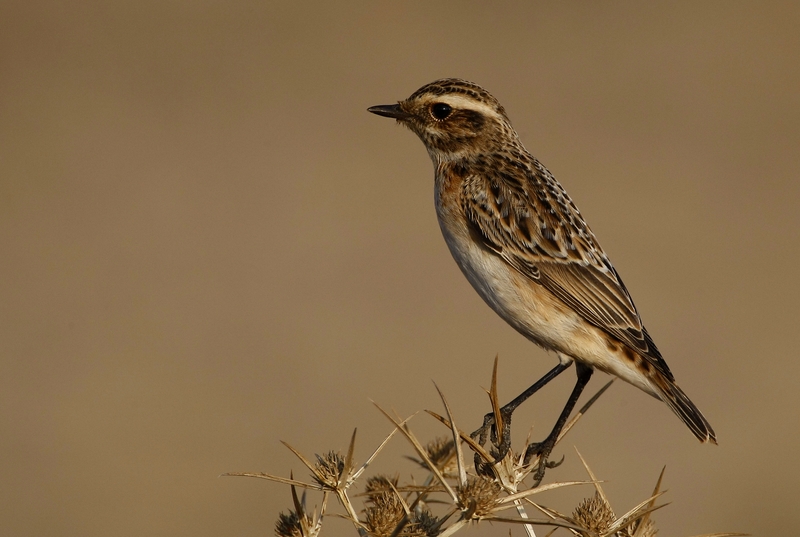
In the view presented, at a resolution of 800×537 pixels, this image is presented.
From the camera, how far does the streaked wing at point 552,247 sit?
19.8 feet

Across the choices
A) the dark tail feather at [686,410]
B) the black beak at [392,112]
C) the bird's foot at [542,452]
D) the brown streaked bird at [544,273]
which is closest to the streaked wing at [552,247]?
the brown streaked bird at [544,273]

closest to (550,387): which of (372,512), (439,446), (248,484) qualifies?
(248,484)

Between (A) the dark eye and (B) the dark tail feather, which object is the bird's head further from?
(B) the dark tail feather

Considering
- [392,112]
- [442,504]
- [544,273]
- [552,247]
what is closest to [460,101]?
[392,112]

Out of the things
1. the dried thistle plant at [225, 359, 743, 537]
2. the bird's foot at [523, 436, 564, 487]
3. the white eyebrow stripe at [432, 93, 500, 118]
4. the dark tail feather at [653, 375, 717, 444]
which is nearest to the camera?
the dried thistle plant at [225, 359, 743, 537]

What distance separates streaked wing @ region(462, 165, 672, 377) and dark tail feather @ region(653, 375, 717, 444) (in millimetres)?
168

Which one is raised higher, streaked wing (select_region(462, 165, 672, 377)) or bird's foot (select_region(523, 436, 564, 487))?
streaked wing (select_region(462, 165, 672, 377))

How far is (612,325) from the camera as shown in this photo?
595 cm

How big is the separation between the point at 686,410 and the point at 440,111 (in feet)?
9.56

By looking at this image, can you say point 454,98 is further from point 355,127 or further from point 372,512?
point 355,127

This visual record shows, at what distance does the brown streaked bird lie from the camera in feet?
19.5

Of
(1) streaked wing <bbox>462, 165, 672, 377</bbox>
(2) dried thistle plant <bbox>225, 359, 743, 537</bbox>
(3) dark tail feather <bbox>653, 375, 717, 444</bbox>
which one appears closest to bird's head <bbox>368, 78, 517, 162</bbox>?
(1) streaked wing <bbox>462, 165, 672, 377</bbox>

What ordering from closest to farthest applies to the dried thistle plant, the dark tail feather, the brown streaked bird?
the dried thistle plant → the dark tail feather → the brown streaked bird

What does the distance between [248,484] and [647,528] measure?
9.00m
